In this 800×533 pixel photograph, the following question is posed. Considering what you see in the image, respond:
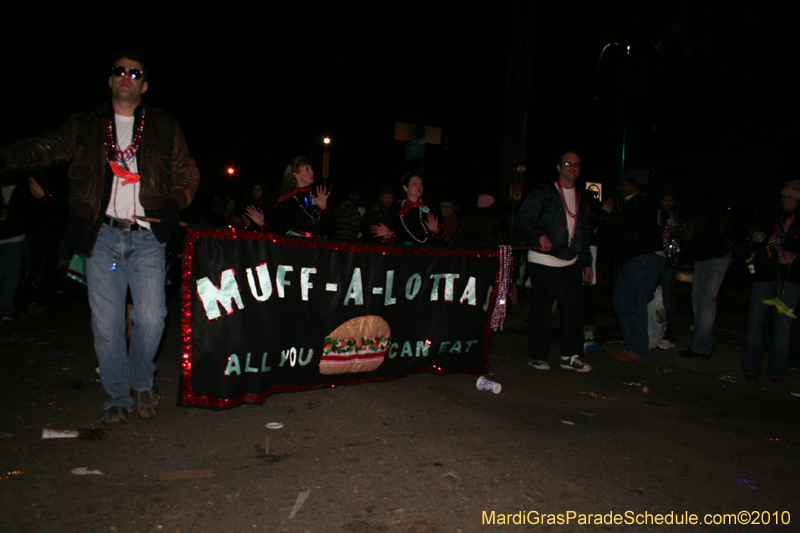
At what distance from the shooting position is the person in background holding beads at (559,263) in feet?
18.1

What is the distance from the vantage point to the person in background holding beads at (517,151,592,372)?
552 centimetres

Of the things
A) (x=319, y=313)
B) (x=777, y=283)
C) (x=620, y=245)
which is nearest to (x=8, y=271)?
(x=319, y=313)

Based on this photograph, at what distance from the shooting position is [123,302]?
11.7 feet

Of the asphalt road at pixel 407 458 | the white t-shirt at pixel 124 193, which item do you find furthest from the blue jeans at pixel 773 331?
the white t-shirt at pixel 124 193

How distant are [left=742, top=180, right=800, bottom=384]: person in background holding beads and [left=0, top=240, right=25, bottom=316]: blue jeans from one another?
26.3 feet

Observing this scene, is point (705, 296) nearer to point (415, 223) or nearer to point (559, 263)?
point (559, 263)

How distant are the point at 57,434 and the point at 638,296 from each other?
530 centimetres

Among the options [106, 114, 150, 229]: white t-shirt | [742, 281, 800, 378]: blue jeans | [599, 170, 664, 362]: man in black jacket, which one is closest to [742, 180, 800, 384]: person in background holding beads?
[742, 281, 800, 378]: blue jeans

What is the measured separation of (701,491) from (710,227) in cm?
401

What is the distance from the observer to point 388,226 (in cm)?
634

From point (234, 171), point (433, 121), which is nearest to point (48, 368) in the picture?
point (433, 121)

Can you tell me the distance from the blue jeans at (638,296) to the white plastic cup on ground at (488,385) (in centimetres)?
215

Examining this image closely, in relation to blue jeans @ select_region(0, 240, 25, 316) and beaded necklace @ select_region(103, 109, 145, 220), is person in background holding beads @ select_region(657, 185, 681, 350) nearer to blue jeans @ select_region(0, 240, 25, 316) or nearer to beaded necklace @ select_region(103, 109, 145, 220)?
beaded necklace @ select_region(103, 109, 145, 220)

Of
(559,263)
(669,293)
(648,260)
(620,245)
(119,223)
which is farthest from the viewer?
(669,293)
